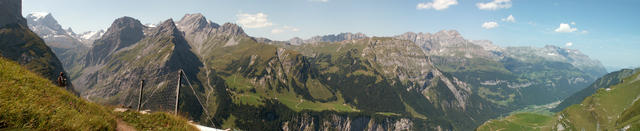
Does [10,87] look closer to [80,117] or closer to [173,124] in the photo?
[80,117]

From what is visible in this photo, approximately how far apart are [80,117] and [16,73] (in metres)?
4.40

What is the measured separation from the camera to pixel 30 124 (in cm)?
739

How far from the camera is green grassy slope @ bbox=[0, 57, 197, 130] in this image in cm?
734

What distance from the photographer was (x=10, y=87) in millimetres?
9008

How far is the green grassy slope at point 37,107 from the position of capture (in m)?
7.34

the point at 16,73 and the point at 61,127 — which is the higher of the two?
the point at 16,73

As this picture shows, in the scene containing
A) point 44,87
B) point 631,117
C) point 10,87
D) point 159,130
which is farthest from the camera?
point 631,117

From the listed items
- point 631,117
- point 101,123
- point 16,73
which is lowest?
point 631,117

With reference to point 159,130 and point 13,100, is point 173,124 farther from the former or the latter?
point 13,100

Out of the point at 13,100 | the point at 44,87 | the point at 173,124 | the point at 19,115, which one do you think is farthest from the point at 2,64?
the point at 173,124

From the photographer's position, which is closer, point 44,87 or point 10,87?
point 10,87

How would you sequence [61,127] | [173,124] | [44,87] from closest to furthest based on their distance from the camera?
[61,127]
[44,87]
[173,124]

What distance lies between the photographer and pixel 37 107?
827cm

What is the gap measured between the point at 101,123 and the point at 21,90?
2.57 m
